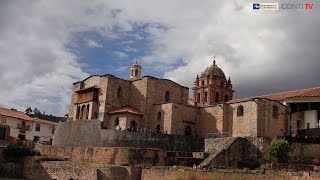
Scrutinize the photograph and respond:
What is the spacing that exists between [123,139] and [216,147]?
8011mm

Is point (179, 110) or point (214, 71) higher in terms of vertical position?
point (214, 71)

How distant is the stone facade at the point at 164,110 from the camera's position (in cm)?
3991

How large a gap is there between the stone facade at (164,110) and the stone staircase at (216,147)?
4.95 m

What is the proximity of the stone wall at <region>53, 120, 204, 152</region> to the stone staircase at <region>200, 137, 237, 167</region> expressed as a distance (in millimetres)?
2713

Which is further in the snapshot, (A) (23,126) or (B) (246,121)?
(A) (23,126)

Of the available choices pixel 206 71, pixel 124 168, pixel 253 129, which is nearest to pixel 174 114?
pixel 253 129

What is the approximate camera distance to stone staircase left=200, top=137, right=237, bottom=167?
1229 inches

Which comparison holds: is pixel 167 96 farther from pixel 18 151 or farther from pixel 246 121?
pixel 18 151

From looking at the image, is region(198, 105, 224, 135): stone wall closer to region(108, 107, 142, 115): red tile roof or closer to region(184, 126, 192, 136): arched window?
region(184, 126, 192, 136): arched window

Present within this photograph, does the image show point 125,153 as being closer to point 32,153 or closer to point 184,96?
point 32,153

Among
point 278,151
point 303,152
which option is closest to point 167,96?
point 303,152

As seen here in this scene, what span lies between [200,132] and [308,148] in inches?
511

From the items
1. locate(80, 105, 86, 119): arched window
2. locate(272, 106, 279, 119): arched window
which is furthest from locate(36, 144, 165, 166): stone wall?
locate(272, 106, 279, 119): arched window

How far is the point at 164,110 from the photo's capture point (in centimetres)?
4409
